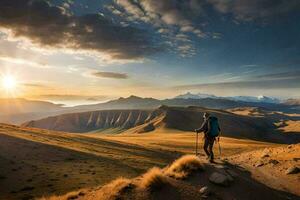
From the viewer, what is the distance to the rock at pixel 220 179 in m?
14.4

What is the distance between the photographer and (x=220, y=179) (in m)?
14.6

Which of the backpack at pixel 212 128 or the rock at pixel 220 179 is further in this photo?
the backpack at pixel 212 128

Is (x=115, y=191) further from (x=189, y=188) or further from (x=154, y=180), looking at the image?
(x=189, y=188)

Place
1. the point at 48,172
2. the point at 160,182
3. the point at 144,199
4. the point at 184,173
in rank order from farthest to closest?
1. the point at 48,172
2. the point at 184,173
3. the point at 160,182
4. the point at 144,199

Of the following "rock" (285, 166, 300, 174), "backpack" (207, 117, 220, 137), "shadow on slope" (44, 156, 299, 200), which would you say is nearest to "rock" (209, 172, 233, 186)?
"shadow on slope" (44, 156, 299, 200)

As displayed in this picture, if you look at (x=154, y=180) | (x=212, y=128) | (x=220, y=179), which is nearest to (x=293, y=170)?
(x=212, y=128)

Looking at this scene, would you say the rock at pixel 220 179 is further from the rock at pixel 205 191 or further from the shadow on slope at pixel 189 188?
the rock at pixel 205 191

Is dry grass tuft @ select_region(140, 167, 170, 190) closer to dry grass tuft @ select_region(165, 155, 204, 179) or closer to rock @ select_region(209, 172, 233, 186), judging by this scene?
dry grass tuft @ select_region(165, 155, 204, 179)

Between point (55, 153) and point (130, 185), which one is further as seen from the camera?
point (55, 153)

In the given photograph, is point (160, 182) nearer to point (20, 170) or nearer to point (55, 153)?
point (20, 170)

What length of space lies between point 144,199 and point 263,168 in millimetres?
10144

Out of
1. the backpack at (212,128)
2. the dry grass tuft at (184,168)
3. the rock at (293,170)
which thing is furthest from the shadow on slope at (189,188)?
the backpack at (212,128)

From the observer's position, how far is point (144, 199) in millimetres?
13141

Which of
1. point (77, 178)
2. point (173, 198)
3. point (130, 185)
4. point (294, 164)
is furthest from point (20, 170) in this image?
point (294, 164)
